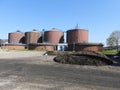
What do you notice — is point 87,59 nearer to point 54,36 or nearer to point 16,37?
point 54,36

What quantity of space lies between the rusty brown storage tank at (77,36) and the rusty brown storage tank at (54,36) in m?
7.89

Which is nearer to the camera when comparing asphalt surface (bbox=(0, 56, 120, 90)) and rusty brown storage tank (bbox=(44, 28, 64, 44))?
asphalt surface (bbox=(0, 56, 120, 90))

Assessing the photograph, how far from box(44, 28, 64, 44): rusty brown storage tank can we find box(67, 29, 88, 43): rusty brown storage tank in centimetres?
789

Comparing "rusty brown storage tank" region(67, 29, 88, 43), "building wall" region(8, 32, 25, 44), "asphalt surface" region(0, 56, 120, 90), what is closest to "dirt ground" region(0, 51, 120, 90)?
"asphalt surface" region(0, 56, 120, 90)

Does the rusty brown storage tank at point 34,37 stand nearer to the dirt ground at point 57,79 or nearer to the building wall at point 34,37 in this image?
the building wall at point 34,37

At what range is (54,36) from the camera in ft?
351

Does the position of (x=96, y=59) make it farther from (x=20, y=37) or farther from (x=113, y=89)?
(x=20, y=37)

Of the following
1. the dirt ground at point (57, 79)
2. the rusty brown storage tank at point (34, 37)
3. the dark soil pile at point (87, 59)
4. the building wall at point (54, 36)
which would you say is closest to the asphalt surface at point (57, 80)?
the dirt ground at point (57, 79)

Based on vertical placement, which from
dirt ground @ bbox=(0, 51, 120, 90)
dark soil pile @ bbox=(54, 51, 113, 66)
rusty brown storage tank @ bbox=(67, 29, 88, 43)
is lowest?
dirt ground @ bbox=(0, 51, 120, 90)

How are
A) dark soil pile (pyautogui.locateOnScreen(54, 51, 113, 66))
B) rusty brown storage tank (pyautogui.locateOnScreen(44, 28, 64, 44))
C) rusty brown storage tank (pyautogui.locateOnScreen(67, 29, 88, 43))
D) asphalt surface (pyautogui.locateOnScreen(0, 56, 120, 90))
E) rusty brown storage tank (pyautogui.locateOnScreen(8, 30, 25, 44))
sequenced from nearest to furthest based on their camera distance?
1. asphalt surface (pyautogui.locateOnScreen(0, 56, 120, 90))
2. dark soil pile (pyautogui.locateOnScreen(54, 51, 113, 66))
3. rusty brown storage tank (pyautogui.locateOnScreen(67, 29, 88, 43))
4. rusty brown storage tank (pyautogui.locateOnScreen(44, 28, 64, 44))
5. rusty brown storage tank (pyautogui.locateOnScreen(8, 30, 25, 44))

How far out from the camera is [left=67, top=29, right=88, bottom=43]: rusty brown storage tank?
97.2 m

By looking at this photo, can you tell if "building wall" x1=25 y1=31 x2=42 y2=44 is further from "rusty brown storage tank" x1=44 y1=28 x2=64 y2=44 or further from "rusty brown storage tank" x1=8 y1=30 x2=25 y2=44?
"rusty brown storage tank" x1=8 y1=30 x2=25 y2=44

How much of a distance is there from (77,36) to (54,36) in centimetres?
1398

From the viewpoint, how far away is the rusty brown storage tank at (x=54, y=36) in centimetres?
10688
